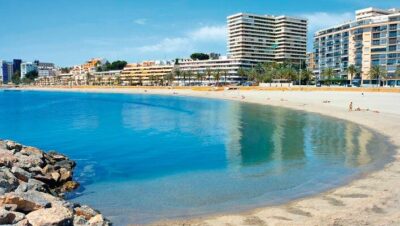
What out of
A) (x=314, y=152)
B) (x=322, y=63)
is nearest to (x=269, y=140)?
(x=314, y=152)

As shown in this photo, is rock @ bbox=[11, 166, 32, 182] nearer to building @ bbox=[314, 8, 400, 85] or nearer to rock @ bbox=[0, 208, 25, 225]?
rock @ bbox=[0, 208, 25, 225]

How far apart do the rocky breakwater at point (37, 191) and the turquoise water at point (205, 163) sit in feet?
4.31

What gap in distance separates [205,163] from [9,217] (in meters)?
16.6

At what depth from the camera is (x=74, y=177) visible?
2375 centimetres

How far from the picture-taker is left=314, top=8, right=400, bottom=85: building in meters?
135

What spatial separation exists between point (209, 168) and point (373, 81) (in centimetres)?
12484

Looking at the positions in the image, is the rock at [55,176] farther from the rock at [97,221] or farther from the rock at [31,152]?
the rock at [97,221]

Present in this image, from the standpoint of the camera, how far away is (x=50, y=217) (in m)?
11.9

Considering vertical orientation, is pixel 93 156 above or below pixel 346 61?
below

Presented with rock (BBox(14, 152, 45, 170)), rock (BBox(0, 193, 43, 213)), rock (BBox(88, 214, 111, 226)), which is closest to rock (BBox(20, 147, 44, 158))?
rock (BBox(14, 152, 45, 170))

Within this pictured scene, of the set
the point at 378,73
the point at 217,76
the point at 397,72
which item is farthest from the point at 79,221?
the point at 217,76

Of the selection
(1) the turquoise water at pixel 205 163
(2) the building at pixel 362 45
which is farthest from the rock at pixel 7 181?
(2) the building at pixel 362 45

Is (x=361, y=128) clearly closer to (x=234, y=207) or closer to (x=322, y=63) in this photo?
(x=234, y=207)

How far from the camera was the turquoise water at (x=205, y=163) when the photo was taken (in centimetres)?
1814
